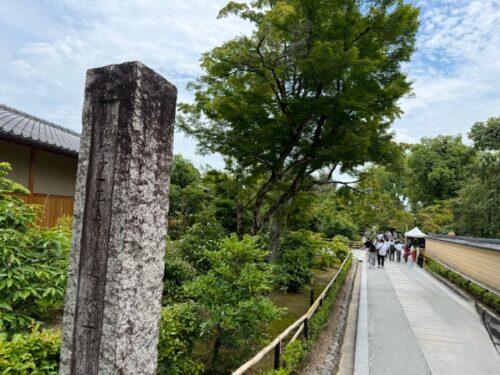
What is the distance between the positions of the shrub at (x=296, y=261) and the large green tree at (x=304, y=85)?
179 cm

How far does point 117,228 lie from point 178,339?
2709 mm

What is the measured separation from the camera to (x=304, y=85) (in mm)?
11523

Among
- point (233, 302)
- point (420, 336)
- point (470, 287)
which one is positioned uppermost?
point (233, 302)

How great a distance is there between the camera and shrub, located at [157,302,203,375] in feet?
14.5

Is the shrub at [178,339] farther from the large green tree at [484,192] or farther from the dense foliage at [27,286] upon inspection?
the large green tree at [484,192]

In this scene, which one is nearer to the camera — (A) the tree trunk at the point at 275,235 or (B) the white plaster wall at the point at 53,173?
(B) the white plaster wall at the point at 53,173

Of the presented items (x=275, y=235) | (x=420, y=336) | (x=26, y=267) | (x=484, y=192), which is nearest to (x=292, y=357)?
(x=26, y=267)

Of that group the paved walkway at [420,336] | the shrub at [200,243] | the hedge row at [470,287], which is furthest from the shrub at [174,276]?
the hedge row at [470,287]

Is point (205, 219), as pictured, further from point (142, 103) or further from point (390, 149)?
point (142, 103)

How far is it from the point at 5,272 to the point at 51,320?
1.64 meters

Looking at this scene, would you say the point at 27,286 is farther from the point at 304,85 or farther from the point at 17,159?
the point at 304,85

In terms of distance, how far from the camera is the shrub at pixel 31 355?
3.09m

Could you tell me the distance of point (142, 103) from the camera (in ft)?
8.99

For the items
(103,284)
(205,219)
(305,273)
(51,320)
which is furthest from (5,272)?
(305,273)
